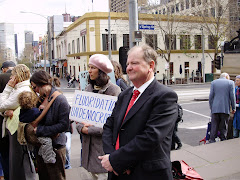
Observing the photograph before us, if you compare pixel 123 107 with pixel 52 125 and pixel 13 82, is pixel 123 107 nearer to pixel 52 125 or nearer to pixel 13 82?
pixel 52 125

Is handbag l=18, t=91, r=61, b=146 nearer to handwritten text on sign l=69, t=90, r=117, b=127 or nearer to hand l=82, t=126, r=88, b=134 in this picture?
handwritten text on sign l=69, t=90, r=117, b=127

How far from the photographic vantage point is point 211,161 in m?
5.17

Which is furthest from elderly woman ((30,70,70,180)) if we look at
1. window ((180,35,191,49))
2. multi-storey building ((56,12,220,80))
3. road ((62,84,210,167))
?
window ((180,35,191,49))

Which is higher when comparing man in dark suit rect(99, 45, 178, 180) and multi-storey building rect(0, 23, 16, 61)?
multi-storey building rect(0, 23, 16, 61)

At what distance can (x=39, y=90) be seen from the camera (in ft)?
11.7

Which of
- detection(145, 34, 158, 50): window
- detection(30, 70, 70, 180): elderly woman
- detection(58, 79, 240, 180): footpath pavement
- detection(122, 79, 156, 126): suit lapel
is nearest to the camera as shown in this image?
detection(122, 79, 156, 126): suit lapel

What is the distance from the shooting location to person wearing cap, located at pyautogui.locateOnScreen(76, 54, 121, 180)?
313 cm

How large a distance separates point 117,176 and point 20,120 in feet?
6.00

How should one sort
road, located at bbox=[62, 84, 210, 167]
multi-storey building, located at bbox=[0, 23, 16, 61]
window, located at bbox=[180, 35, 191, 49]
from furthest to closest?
multi-storey building, located at bbox=[0, 23, 16, 61] → window, located at bbox=[180, 35, 191, 49] → road, located at bbox=[62, 84, 210, 167]

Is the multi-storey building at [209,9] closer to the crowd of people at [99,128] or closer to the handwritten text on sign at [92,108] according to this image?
the crowd of people at [99,128]

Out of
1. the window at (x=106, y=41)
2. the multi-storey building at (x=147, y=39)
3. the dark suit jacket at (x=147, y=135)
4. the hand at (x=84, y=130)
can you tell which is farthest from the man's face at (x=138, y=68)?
the window at (x=106, y=41)

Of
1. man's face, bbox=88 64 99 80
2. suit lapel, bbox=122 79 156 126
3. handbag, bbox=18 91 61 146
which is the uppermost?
man's face, bbox=88 64 99 80

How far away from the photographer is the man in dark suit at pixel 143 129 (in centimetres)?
207

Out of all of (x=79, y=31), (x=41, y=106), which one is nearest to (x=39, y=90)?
(x=41, y=106)
